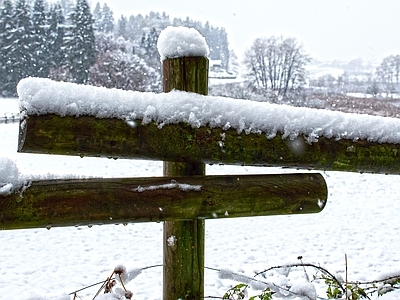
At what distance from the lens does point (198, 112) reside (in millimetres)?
1400

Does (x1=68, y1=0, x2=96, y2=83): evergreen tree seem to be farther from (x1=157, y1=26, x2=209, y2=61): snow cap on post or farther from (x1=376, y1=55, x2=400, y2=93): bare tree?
(x1=376, y1=55, x2=400, y2=93): bare tree

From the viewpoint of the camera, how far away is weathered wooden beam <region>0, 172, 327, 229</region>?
51.5 inches

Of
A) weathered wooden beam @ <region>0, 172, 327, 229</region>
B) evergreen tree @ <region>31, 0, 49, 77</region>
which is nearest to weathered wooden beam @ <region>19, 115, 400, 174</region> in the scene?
weathered wooden beam @ <region>0, 172, 327, 229</region>

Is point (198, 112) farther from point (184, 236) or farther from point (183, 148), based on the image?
point (184, 236)

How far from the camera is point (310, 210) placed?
164 cm

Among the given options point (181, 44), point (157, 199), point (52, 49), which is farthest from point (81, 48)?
point (157, 199)

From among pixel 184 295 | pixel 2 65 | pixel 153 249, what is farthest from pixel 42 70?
pixel 184 295

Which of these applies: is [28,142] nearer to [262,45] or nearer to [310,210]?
[310,210]

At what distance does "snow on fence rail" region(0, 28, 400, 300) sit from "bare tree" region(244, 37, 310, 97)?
47.9 meters

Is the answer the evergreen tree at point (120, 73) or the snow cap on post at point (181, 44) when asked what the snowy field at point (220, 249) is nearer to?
the snow cap on post at point (181, 44)

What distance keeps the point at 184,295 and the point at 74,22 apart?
1875 inches

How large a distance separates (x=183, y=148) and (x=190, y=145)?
3cm

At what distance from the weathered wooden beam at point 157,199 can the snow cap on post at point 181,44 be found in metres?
0.47

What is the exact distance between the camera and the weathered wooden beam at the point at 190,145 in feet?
4.05
